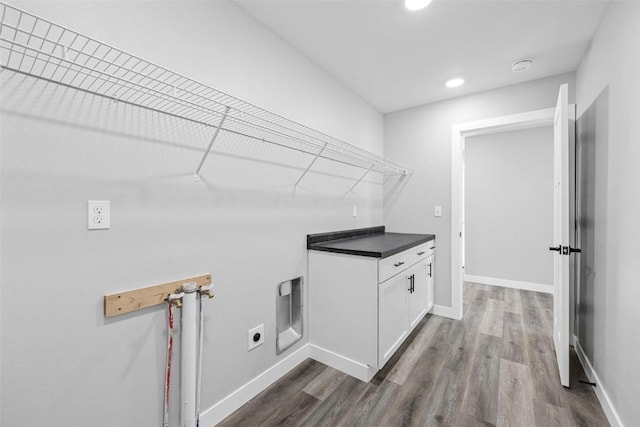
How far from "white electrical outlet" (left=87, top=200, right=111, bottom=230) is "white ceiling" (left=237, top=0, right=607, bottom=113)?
135 cm

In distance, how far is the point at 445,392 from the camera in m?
1.69

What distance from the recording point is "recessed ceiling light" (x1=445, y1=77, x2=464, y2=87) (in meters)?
2.45

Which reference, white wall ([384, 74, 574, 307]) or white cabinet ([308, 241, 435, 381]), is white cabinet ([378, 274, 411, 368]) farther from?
white wall ([384, 74, 574, 307])

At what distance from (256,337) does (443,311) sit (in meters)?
2.10

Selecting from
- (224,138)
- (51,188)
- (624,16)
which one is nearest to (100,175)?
(51,188)

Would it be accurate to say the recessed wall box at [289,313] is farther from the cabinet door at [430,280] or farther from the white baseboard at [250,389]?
the cabinet door at [430,280]

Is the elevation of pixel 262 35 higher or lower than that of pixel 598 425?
higher

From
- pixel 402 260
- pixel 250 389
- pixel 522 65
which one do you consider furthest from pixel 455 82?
pixel 250 389

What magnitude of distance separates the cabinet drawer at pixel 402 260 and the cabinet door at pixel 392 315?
0.05 meters

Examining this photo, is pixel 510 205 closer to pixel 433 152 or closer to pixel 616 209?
pixel 433 152

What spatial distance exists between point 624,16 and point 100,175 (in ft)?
8.33

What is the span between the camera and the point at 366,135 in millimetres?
2932

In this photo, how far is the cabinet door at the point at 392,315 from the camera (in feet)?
5.90

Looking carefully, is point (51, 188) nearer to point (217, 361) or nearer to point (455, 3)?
point (217, 361)
